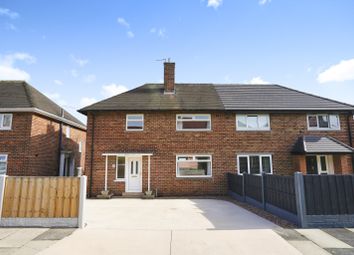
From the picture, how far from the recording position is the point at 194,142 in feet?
48.0

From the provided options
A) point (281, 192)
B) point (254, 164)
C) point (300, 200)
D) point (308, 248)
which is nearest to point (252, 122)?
point (254, 164)

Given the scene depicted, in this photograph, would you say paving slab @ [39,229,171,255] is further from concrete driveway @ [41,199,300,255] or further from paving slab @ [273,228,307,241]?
paving slab @ [273,228,307,241]

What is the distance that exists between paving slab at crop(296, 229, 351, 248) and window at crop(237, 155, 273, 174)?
796 cm

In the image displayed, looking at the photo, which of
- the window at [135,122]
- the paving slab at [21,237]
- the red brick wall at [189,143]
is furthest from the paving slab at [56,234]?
the window at [135,122]

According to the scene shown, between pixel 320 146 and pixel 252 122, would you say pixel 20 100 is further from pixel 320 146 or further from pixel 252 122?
pixel 320 146

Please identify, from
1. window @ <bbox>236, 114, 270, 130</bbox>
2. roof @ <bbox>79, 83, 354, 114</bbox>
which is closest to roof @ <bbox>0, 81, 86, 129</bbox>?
roof @ <bbox>79, 83, 354, 114</bbox>

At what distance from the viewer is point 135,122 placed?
→ 14805mm

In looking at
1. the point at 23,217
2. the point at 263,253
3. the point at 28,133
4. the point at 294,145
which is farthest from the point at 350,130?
the point at 28,133

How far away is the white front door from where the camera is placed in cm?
1405

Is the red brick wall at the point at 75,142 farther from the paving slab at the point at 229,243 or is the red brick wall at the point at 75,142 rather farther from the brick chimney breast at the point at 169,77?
the paving slab at the point at 229,243

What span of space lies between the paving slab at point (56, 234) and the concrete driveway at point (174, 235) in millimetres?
245

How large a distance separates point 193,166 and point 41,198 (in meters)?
9.07

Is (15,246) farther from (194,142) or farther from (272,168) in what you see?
(272,168)

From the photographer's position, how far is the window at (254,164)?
14.4 m
